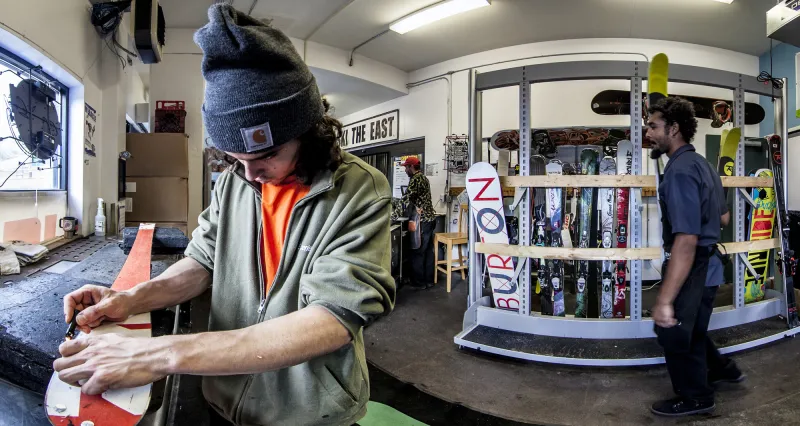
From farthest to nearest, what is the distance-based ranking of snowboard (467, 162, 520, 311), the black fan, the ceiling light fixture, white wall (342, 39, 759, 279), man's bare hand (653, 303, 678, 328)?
white wall (342, 39, 759, 279) < the ceiling light fixture < snowboard (467, 162, 520, 311) < the black fan < man's bare hand (653, 303, 678, 328)

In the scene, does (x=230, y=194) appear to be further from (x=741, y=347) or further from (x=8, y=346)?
(x=741, y=347)

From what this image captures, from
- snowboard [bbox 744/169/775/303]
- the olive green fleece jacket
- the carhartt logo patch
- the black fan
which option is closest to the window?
the black fan

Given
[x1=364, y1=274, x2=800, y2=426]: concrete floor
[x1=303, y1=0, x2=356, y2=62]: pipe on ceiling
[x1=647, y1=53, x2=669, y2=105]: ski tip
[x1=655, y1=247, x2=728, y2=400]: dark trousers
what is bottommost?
[x1=364, y1=274, x2=800, y2=426]: concrete floor

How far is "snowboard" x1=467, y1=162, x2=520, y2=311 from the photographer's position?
3.03 meters

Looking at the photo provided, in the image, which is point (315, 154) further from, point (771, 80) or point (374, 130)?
point (374, 130)

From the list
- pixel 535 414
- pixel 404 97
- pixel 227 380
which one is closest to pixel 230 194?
pixel 227 380

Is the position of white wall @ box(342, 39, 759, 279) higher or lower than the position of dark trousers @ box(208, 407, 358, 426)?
higher

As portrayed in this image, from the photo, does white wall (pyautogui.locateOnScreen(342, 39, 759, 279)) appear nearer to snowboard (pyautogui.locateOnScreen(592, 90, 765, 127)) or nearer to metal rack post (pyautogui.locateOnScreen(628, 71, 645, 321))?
snowboard (pyautogui.locateOnScreen(592, 90, 765, 127))

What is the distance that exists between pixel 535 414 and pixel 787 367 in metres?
1.91

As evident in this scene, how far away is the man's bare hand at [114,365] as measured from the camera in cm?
55

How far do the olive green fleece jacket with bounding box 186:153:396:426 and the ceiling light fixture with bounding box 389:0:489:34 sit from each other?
4451 millimetres

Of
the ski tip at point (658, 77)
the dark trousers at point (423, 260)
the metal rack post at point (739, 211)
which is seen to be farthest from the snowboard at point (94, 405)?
the dark trousers at point (423, 260)

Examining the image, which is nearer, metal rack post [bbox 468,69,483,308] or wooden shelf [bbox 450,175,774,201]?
wooden shelf [bbox 450,175,774,201]

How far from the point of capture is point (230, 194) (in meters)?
0.90
